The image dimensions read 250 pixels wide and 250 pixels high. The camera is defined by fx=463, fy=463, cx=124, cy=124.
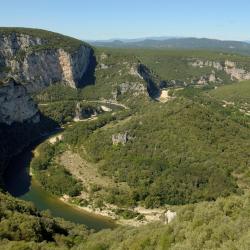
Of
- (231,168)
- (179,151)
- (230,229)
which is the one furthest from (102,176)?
(230,229)

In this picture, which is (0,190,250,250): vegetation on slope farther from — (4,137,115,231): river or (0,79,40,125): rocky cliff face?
(0,79,40,125): rocky cliff face

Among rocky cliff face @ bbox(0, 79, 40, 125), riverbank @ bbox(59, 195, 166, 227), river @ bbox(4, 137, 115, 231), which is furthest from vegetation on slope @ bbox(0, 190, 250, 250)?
rocky cliff face @ bbox(0, 79, 40, 125)

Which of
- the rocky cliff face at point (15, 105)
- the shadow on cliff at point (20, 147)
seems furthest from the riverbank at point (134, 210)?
the rocky cliff face at point (15, 105)

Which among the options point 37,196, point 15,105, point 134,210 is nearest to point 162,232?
point 134,210

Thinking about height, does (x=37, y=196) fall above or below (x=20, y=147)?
below

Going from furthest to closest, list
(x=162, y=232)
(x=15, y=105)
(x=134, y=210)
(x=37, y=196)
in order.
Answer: (x=15, y=105)
(x=37, y=196)
(x=134, y=210)
(x=162, y=232)

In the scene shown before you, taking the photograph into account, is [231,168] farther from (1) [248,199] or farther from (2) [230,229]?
(2) [230,229]

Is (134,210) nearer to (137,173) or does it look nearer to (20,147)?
(137,173)
